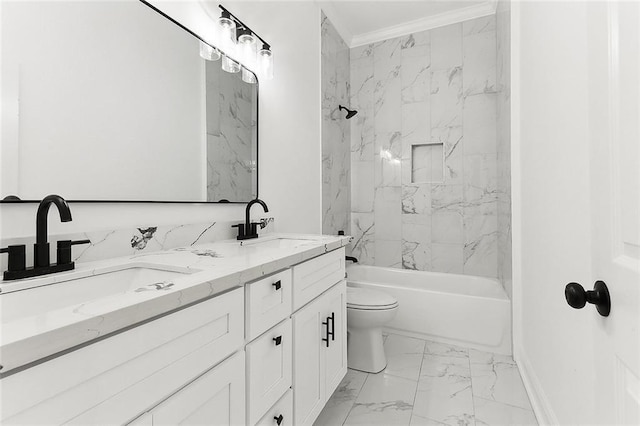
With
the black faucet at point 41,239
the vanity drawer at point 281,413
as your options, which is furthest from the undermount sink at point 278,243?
the black faucet at point 41,239

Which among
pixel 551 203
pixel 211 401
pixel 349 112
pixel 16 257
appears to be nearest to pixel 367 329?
pixel 551 203

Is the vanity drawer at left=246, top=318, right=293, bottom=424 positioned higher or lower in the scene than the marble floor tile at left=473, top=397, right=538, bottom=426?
higher

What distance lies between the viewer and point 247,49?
Result: 173 centimetres

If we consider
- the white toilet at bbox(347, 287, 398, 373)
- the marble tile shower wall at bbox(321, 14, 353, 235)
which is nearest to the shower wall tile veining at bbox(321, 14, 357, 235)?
the marble tile shower wall at bbox(321, 14, 353, 235)

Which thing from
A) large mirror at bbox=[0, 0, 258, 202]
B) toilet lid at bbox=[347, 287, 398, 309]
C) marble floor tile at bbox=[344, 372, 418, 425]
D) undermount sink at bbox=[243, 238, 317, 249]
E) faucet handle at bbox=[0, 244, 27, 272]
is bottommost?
marble floor tile at bbox=[344, 372, 418, 425]

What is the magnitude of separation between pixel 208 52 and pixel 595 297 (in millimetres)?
1714

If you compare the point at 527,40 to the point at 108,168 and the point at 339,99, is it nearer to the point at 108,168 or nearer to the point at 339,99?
the point at 339,99

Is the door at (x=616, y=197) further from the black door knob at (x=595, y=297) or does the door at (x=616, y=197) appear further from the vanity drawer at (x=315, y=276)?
the vanity drawer at (x=315, y=276)

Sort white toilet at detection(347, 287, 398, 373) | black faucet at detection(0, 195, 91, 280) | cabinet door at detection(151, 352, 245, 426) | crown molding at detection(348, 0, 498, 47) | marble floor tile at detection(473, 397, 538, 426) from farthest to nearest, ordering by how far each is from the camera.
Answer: crown molding at detection(348, 0, 498, 47)
white toilet at detection(347, 287, 398, 373)
marble floor tile at detection(473, 397, 538, 426)
black faucet at detection(0, 195, 91, 280)
cabinet door at detection(151, 352, 245, 426)

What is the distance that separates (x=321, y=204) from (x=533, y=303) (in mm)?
1596

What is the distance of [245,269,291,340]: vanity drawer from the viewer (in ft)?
2.99

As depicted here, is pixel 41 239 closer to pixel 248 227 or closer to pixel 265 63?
pixel 248 227

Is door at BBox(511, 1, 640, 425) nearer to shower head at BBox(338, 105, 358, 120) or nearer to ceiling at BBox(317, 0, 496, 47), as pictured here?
ceiling at BBox(317, 0, 496, 47)

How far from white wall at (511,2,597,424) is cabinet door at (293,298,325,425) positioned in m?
0.94
